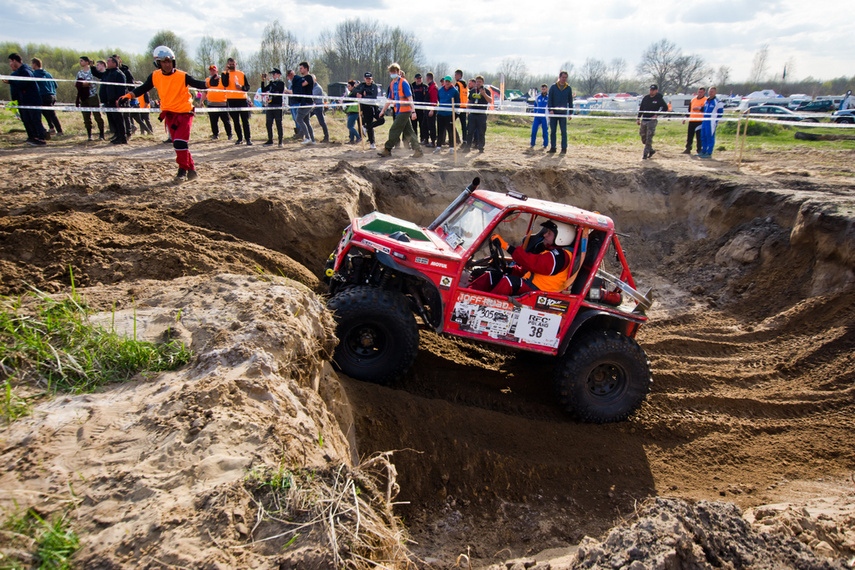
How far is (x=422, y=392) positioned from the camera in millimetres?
5238

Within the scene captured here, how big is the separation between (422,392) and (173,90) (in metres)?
5.83

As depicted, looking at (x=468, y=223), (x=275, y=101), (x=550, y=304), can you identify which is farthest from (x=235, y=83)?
(x=550, y=304)

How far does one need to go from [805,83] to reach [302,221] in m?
87.1

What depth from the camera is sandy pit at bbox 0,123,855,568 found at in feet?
7.62

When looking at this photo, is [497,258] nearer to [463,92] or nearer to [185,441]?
[185,441]

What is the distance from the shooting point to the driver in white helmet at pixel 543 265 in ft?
16.2

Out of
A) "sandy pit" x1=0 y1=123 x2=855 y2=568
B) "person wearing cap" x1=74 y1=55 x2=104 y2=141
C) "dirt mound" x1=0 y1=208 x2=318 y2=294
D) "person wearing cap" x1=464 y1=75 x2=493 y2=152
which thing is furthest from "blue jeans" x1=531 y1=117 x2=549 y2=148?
"person wearing cap" x1=74 y1=55 x2=104 y2=141

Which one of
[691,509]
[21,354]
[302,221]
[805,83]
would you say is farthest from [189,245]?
[805,83]

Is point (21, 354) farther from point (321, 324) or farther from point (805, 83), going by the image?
point (805, 83)

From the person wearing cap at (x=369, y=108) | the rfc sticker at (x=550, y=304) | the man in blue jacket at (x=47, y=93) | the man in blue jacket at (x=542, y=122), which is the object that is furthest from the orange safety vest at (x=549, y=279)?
the man in blue jacket at (x=47, y=93)

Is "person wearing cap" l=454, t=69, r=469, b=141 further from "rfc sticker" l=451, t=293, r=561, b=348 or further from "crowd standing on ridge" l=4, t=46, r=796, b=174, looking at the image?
"rfc sticker" l=451, t=293, r=561, b=348

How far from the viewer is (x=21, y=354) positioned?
279cm

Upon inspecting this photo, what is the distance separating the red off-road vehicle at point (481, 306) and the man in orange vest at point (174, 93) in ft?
13.8

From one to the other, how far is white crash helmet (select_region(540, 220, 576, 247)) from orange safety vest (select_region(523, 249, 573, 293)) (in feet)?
0.31
